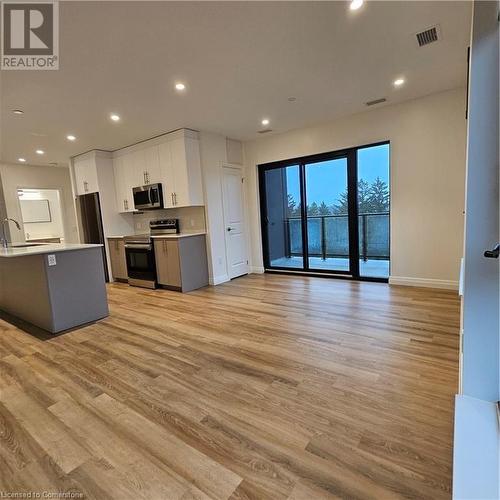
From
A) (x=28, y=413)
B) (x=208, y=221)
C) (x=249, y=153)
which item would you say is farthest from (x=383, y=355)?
(x=249, y=153)

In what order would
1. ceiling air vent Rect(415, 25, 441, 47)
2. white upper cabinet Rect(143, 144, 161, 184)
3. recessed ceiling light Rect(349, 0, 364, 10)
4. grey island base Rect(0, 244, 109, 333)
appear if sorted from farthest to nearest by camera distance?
1. white upper cabinet Rect(143, 144, 161, 184)
2. grey island base Rect(0, 244, 109, 333)
3. ceiling air vent Rect(415, 25, 441, 47)
4. recessed ceiling light Rect(349, 0, 364, 10)

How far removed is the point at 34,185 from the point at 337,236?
702 cm

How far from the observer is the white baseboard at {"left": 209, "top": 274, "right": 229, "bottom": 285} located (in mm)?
5075

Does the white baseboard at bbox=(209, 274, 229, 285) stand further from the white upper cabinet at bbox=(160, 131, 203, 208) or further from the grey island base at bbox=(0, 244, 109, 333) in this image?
the grey island base at bbox=(0, 244, 109, 333)

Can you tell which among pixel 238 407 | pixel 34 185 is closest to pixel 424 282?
pixel 238 407

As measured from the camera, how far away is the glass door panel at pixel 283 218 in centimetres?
545

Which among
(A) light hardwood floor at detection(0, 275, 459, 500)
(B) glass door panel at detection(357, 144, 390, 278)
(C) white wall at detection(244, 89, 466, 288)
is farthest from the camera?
(B) glass door panel at detection(357, 144, 390, 278)

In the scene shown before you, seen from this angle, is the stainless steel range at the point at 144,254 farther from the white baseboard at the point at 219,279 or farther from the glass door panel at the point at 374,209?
the glass door panel at the point at 374,209

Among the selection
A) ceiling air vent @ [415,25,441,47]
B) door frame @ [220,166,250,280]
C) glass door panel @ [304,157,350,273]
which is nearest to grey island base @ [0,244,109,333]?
door frame @ [220,166,250,280]

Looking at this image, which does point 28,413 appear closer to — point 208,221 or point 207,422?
point 207,422

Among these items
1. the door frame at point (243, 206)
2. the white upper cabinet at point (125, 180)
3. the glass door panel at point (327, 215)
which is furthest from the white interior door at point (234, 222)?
the white upper cabinet at point (125, 180)

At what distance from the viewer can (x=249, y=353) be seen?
8.11 feet

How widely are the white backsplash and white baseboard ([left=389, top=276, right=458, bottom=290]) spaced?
3280mm

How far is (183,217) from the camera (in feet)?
17.5
